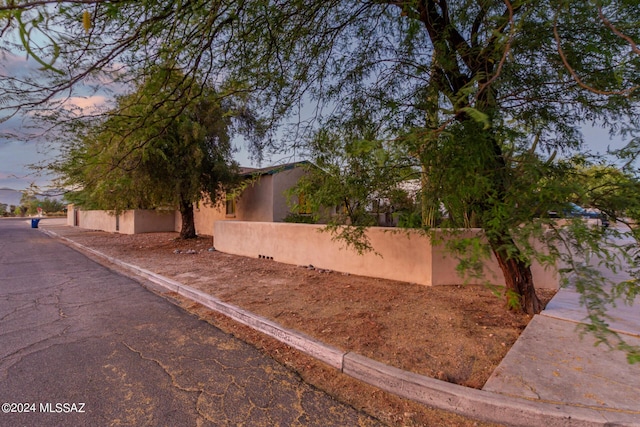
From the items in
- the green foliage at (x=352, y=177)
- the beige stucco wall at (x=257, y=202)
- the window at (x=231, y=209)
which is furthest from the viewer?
the window at (x=231, y=209)

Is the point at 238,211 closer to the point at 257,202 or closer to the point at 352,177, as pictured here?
the point at 257,202

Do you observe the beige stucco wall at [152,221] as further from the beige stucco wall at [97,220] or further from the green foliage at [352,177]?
the green foliage at [352,177]

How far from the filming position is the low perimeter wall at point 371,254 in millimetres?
6668

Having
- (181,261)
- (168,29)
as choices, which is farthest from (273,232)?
(168,29)

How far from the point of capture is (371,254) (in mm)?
7609

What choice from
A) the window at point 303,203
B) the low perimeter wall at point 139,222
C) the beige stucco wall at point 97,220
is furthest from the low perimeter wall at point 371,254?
the beige stucco wall at point 97,220

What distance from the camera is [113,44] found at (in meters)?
3.81

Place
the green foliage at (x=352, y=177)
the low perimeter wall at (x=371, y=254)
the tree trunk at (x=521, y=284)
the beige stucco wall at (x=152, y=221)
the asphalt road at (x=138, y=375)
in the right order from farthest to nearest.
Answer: the beige stucco wall at (x=152, y=221), the low perimeter wall at (x=371, y=254), the tree trunk at (x=521, y=284), the green foliage at (x=352, y=177), the asphalt road at (x=138, y=375)

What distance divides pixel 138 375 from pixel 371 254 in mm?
5255

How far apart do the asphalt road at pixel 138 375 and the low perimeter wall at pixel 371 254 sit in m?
3.23

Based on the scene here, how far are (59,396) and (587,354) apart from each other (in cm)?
548

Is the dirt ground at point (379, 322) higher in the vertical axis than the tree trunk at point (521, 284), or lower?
lower

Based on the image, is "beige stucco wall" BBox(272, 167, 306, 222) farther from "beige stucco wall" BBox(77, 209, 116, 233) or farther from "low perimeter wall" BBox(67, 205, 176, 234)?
"beige stucco wall" BBox(77, 209, 116, 233)

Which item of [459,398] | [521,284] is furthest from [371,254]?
[459,398]
